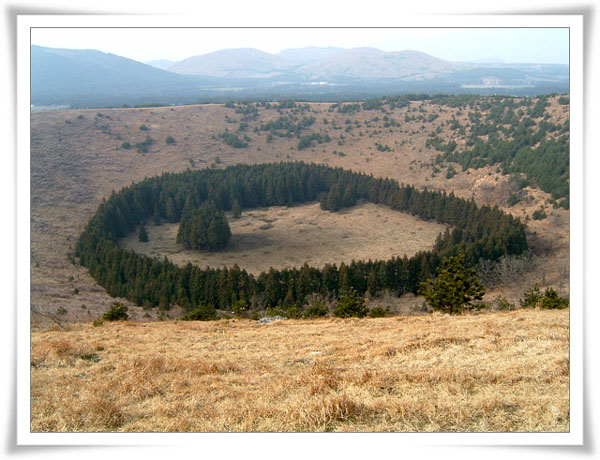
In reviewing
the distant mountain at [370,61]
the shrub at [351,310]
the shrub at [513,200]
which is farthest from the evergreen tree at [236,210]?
the shrub at [351,310]

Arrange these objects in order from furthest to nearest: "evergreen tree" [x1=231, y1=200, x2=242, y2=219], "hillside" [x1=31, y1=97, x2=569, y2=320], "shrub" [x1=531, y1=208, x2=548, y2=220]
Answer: "evergreen tree" [x1=231, y1=200, x2=242, y2=219] < "shrub" [x1=531, y1=208, x2=548, y2=220] < "hillside" [x1=31, y1=97, x2=569, y2=320]

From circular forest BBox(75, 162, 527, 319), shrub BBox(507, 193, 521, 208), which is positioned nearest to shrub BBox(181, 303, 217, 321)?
circular forest BBox(75, 162, 527, 319)

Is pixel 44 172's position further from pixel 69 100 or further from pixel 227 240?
pixel 227 240

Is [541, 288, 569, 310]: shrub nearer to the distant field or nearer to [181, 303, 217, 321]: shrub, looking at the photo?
[181, 303, 217, 321]: shrub

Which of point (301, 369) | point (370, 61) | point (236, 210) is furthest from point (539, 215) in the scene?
point (301, 369)

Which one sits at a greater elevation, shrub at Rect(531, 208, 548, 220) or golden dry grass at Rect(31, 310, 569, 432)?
shrub at Rect(531, 208, 548, 220)

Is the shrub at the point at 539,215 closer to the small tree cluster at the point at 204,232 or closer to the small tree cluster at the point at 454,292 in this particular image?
the small tree cluster at the point at 454,292

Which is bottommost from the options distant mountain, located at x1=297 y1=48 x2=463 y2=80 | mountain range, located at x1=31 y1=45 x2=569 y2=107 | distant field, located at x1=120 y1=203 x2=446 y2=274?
distant field, located at x1=120 y1=203 x2=446 y2=274

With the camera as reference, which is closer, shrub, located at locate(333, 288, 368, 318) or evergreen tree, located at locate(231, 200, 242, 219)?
shrub, located at locate(333, 288, 368, 318)
